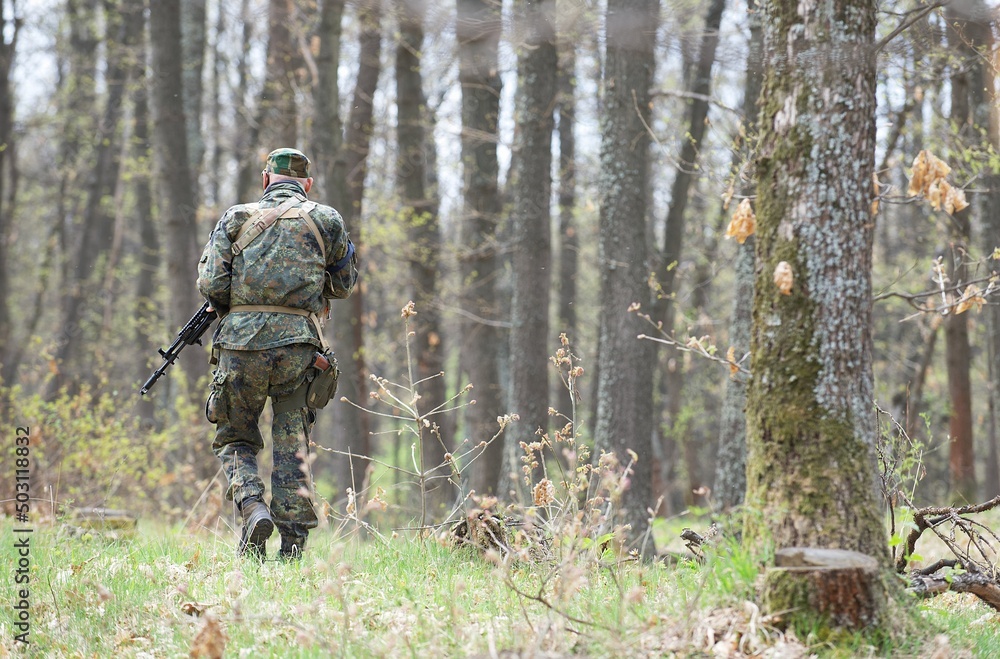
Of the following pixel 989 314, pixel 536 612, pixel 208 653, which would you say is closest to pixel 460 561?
pixel 536 612

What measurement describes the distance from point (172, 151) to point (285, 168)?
6.89 meters

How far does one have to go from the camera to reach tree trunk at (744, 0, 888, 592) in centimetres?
336

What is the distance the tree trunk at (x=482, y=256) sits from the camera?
11320mm

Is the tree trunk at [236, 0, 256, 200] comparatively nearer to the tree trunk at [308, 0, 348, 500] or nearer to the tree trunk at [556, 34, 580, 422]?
the tree trunk at [308, 0, 348, 500]

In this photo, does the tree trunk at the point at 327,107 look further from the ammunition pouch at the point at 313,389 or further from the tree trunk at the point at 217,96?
the tree trunk at the point at 217,96

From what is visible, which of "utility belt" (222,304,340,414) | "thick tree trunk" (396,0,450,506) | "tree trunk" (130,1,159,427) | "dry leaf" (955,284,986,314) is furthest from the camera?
"tree trunk" (130,1,159,427)

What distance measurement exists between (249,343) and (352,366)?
6.37 m

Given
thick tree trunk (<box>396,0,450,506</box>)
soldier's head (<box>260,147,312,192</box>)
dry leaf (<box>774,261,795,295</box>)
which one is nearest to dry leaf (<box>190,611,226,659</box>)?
dry leaf (<box>774,261,795,295</box>)

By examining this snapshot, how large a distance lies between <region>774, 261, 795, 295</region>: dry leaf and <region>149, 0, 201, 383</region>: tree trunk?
30.2 feet

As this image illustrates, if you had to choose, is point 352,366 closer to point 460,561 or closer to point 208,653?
point 460,561

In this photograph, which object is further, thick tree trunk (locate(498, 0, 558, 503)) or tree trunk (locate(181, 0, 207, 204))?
tree trunk (locate(181, 0, 207, 204))

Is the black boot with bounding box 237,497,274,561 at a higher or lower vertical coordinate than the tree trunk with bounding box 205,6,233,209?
lower

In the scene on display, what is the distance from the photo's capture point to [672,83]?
21.6m

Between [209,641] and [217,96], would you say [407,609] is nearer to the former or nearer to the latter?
[209,641]
